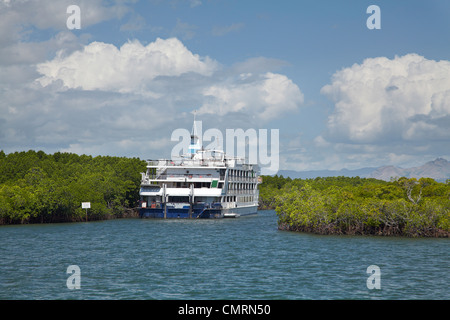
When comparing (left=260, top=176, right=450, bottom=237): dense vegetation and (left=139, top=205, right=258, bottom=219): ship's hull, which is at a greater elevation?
(left=260, top=176, right=450, bottom=237): dense vegetation

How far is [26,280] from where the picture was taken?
1219 inches

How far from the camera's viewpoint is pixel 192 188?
77000mm

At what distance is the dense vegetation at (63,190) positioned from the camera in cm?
6438

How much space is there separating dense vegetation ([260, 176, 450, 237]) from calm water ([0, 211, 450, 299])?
1.64 metres

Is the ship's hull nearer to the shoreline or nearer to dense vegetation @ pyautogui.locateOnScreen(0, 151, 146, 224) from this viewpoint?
dense vegetation @ pyautogui.locateOnScreen(0, 151, 146, 224)

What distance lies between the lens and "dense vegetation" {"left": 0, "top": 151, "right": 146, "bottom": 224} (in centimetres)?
6438

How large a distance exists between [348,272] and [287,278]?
4625 millimetres

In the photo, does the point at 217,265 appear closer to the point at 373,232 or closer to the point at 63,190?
the point at 373,232

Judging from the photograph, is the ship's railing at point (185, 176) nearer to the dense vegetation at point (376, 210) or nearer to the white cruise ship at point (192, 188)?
the white cruise ship at point (192, 188)

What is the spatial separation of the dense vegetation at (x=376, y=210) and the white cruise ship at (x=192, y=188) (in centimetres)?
1879

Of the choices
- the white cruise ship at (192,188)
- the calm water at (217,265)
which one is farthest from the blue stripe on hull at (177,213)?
the calm water at (217,265)

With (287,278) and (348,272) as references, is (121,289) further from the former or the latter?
(348,272)

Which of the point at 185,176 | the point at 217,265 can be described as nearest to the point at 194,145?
the point at 185,176

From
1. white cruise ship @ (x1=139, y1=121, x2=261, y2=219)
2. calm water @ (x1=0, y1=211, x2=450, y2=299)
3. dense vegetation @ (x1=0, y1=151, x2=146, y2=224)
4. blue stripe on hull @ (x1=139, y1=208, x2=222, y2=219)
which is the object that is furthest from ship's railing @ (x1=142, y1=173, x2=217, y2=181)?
calm water @ (x1=0, y1=211, x2=450, y2=299)
